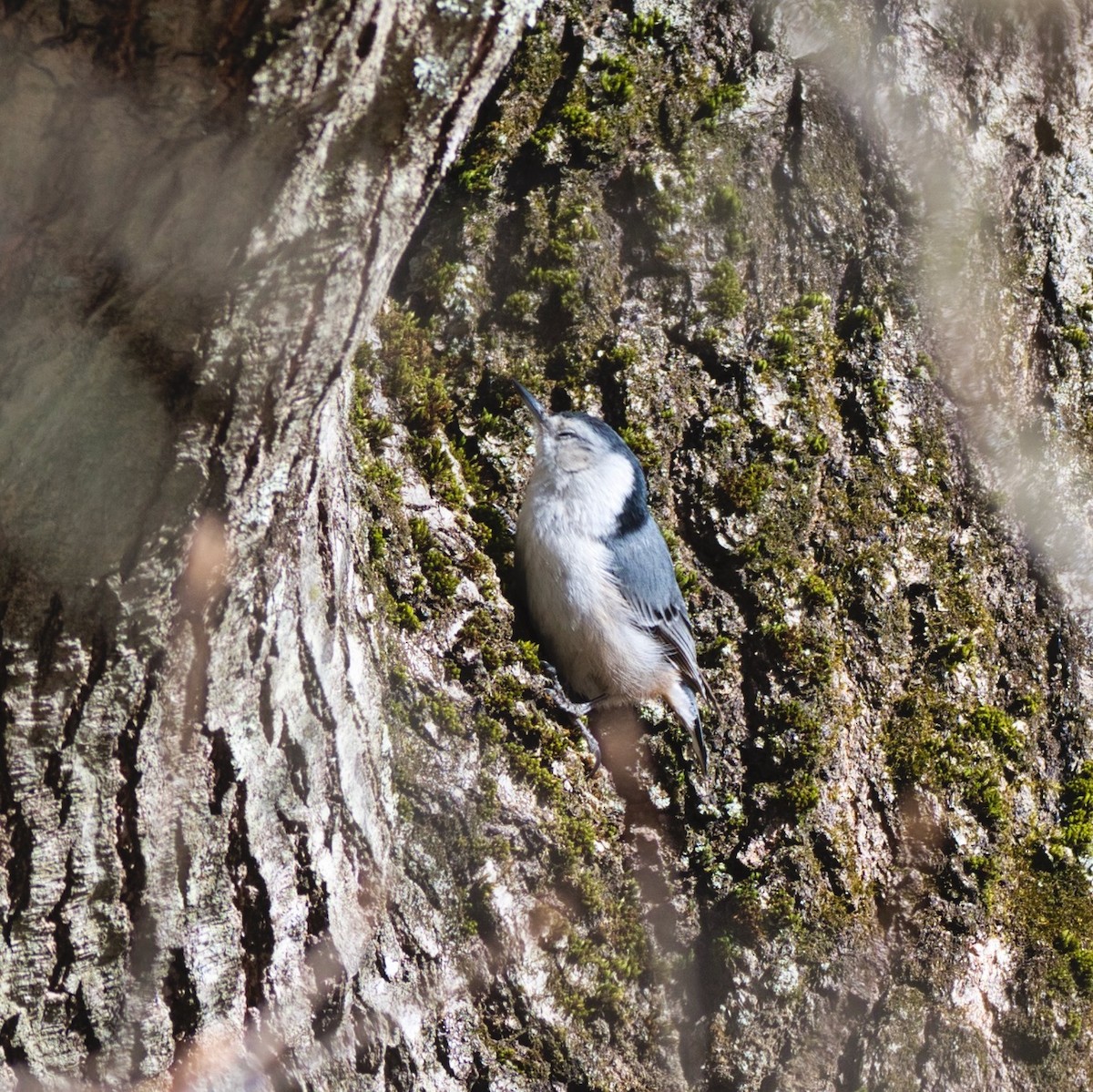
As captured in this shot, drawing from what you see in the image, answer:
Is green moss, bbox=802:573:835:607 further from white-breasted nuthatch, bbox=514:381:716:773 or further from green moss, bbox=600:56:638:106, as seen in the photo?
green moss, bbox=600:56:638:106

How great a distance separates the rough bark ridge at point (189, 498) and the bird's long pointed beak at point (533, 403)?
3.53 ft

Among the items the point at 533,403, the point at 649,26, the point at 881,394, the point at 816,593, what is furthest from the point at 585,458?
the point at 649,26

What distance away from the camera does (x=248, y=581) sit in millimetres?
1592

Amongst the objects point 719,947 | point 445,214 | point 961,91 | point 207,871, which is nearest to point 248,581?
point 207,871

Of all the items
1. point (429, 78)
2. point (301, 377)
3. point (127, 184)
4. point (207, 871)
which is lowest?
point (207, 871)

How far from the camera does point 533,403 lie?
2893 millimetres

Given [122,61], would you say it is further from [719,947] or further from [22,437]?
[719,947]

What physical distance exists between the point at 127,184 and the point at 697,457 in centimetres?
184

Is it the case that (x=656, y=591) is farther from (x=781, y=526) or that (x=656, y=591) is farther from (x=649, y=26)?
(x=649, y=26)

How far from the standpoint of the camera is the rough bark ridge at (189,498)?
4.08ft

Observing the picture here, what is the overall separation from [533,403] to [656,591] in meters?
0.62

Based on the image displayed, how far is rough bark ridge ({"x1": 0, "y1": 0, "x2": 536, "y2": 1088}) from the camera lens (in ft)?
4.08

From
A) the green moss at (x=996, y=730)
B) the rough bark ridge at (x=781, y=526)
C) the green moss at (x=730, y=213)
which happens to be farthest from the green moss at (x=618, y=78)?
the green moss at (x=996, y=730)

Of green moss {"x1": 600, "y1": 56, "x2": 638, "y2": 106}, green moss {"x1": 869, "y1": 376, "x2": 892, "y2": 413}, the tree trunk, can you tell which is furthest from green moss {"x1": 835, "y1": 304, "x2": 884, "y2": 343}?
green moss {"x1": 600, "y1": 56, "x2": 638, "y2": 106}
